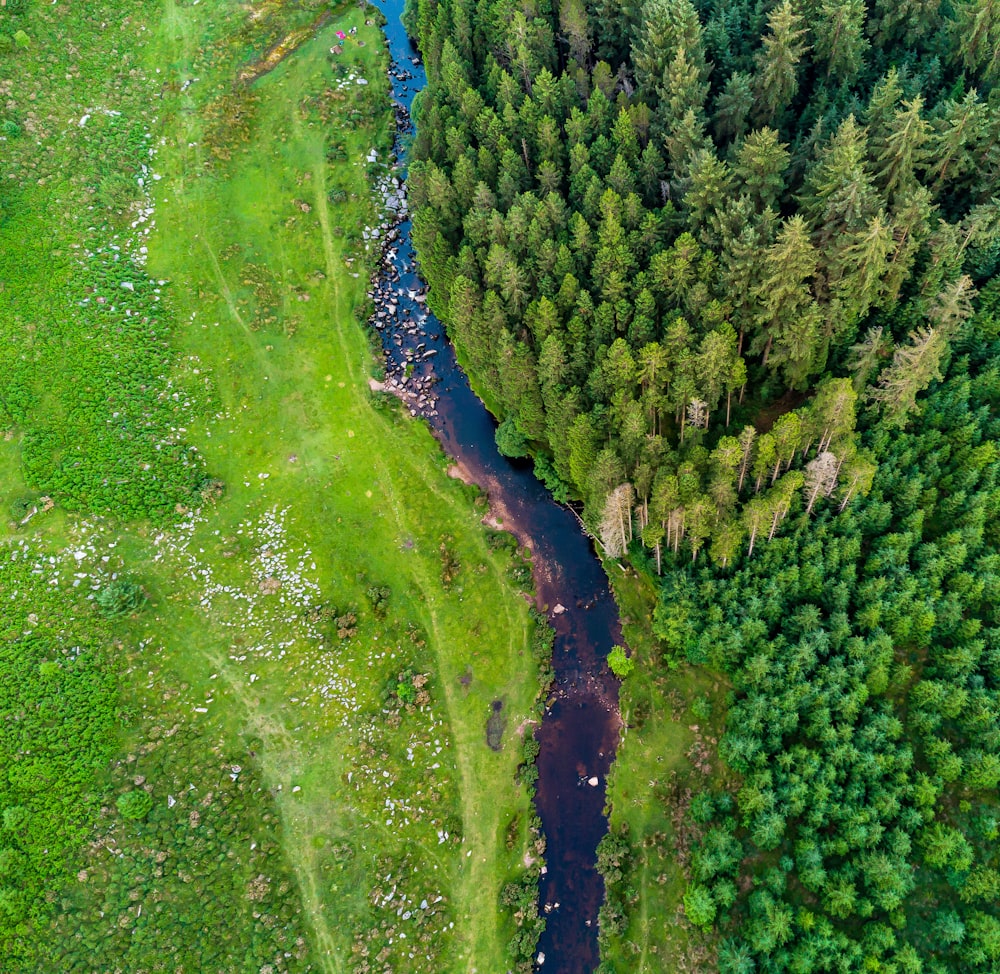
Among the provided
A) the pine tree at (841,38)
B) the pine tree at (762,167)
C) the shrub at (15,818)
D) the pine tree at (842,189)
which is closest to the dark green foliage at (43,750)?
the shrub at (15,818)

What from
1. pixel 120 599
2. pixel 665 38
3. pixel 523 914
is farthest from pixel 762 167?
pixel 120 599

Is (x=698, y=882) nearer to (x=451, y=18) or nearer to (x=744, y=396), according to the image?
(x=744, y=396)

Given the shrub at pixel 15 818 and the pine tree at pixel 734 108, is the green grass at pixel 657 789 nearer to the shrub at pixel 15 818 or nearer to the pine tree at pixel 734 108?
the pine tree at pixel 734 108

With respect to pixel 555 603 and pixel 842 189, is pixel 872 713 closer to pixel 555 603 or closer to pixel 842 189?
pixel 555 603

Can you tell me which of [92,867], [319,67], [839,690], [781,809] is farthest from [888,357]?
[319,67]

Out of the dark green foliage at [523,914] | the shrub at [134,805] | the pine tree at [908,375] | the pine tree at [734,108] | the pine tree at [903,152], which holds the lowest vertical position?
the dark green foliage at [523,914]

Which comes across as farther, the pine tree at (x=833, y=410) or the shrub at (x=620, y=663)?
the shrub at (x=620, y=663)

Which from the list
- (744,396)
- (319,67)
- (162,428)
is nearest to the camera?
(744,396)
